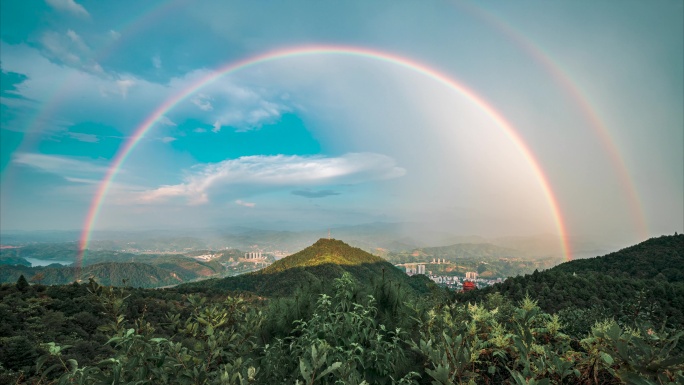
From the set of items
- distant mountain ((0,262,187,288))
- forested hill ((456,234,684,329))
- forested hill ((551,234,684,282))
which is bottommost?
distant mountain ((0,262,187,288))

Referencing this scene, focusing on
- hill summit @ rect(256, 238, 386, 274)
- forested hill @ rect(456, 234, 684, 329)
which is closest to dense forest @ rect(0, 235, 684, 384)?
forested hill @ rect(456, 234, 684, 329)

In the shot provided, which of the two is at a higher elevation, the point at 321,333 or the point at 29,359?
the point at 321,333

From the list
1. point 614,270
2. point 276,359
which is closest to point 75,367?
point 276,359

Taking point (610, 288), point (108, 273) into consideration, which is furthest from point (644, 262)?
point (108, 273)

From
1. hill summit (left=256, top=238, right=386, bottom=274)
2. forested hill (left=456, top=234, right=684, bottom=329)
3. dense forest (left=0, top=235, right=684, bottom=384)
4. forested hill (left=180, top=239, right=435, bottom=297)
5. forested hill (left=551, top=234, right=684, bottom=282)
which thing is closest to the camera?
dense forest (left=0, top=235, right=684, bottom=384)

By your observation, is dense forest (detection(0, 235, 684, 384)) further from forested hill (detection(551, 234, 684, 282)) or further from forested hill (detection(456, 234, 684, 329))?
forested hill (detection(551, 234, 684, 282))

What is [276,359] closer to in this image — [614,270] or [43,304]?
[43,304]

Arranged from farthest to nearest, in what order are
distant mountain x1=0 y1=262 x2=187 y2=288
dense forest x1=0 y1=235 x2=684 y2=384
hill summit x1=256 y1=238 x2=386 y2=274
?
distant mountain x1=0 y1=262 x2=187 y2=288
hill summit x1=256 y1=238 x2=386 y2=274
dense forest x1=0 y1=235 x2=684 y2=384

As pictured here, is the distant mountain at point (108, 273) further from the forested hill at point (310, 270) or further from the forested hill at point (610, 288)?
the forested hill at point (610, 288)

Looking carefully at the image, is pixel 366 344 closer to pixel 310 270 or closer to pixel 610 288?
pixel 610 288
